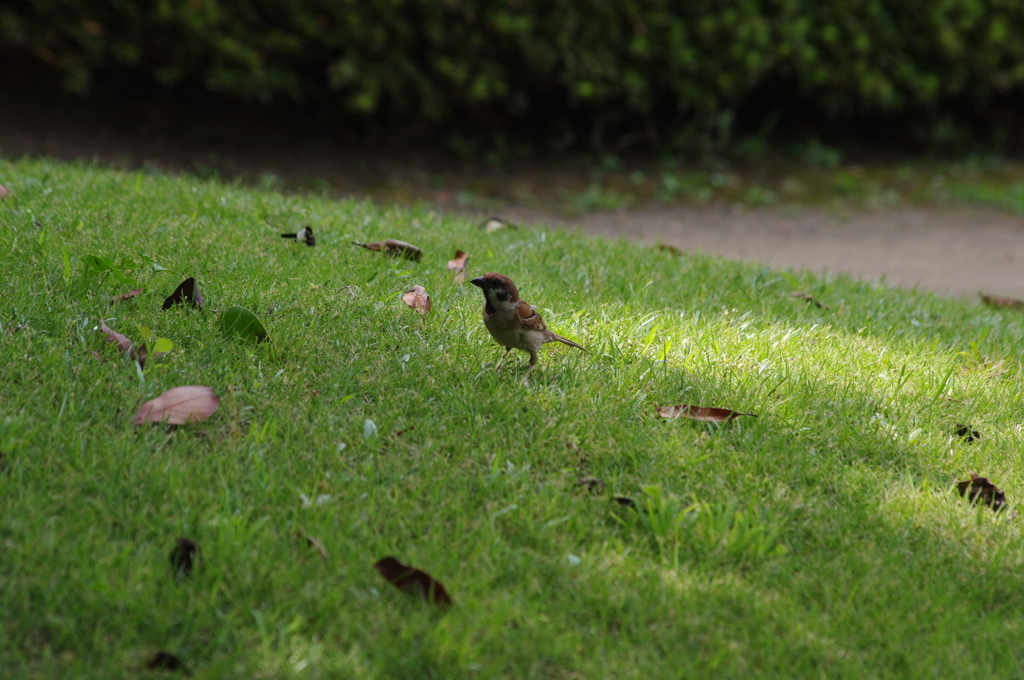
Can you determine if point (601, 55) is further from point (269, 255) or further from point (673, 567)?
point (673, 567)

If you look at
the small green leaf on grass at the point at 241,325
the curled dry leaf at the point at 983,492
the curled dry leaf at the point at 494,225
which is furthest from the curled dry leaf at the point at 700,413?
the curled dry leaf at the point at 494,225

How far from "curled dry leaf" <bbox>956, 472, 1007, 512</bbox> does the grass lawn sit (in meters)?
0.05

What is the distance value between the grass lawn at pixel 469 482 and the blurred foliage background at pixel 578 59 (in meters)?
Result: 4.15

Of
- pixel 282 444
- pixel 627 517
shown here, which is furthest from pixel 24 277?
pixel 627 517

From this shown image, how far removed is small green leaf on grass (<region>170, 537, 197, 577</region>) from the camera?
102 inches

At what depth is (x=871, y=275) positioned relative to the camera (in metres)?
7.83

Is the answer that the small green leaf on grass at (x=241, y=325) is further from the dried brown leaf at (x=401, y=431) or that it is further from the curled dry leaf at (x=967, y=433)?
the curled dry leaf at (x=967, y=433)

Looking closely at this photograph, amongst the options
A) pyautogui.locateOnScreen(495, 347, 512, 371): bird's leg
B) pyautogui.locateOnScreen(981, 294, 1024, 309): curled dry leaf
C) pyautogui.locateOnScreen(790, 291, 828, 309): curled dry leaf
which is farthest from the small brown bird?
pyautogui.locateOnScreen(981, 294, 1024, 309): curled dry leaf

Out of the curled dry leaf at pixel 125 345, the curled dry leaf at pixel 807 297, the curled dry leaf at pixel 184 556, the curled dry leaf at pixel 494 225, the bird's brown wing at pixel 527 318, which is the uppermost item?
the bird's brown wing at pixel 527 318

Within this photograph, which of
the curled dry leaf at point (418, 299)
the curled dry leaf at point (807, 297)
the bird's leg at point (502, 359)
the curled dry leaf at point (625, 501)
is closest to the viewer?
the curled dry leaf at point (625, 501)

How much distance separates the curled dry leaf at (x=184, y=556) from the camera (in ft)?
8.47

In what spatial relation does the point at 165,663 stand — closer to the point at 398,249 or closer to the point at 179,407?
the point at 179,407

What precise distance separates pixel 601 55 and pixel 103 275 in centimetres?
646

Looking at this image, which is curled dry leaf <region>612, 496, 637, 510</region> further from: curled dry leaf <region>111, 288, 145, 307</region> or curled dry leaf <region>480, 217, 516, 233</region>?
curled dry leaf <region>480, 217, 516, 233</region>
